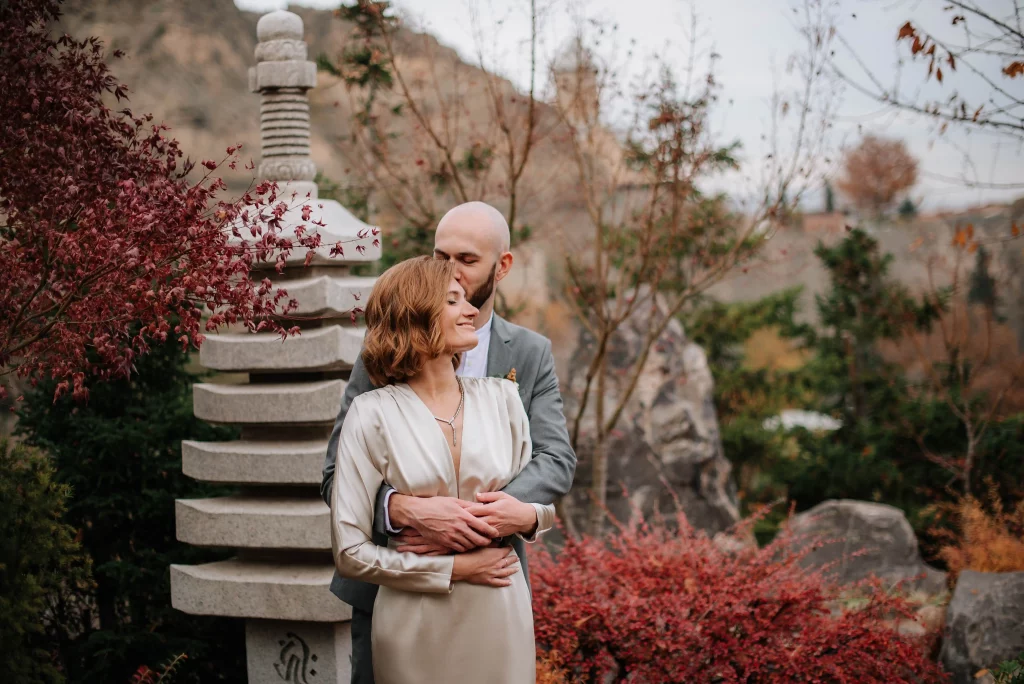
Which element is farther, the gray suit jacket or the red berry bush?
the red berry bush

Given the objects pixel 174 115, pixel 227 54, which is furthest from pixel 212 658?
pixel 227 54

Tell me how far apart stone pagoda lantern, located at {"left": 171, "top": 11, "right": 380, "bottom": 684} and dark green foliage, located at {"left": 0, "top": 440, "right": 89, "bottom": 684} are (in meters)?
0.57

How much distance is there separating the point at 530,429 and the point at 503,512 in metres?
0.45

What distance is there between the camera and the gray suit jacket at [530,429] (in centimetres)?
272

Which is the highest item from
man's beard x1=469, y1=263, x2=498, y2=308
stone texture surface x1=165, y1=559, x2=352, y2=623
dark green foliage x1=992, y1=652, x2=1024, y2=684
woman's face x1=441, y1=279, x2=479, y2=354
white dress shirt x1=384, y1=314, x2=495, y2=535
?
man's beard x1=469, y1=263, x2=498, y2=308

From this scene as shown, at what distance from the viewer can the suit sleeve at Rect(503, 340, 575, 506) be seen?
8.91 ft

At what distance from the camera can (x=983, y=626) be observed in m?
4.75

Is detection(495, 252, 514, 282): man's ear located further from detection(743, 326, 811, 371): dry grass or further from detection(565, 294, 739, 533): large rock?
detection(743, 326, 811, 371): dry grass

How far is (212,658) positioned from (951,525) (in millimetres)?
6634

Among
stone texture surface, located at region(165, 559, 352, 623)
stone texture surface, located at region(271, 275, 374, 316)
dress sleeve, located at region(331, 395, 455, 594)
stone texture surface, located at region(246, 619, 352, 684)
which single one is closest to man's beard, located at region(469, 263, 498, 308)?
dress sleeve, located at region(331, 395, 455, 594)

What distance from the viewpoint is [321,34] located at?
34.2 m

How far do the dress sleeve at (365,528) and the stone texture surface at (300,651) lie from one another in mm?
1749

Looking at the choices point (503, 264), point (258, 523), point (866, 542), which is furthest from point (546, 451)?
point (866, 542)

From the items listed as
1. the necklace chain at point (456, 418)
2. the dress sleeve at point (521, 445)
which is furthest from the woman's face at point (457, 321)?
the dress sleeve at point (521, 445)
